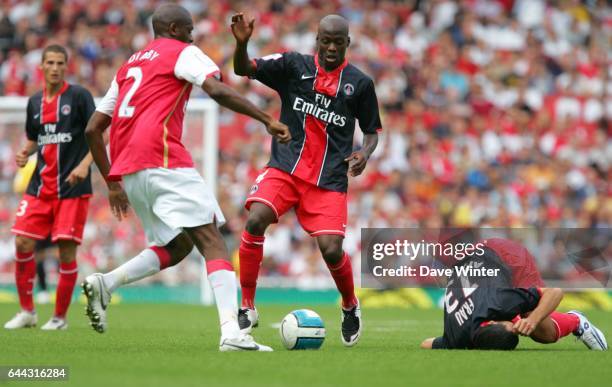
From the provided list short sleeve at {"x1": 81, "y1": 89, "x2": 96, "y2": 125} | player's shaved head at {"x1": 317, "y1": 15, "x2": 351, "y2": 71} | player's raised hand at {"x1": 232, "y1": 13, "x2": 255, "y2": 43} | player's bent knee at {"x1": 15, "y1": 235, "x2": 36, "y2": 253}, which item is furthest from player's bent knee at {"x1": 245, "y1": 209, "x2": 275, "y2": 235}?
player's bent knee at {"x1": 15, "y1": 235, "x2": 36, "y2": 253}

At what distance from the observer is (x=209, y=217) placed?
7.59 metres

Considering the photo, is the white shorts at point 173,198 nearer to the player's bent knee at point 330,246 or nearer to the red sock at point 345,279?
the player's bent knee at point 330,246

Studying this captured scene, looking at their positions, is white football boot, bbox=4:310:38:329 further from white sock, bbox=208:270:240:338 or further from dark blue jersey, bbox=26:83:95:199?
white sock, bbox=208:270:240:338

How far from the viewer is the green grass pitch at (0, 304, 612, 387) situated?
238 inches

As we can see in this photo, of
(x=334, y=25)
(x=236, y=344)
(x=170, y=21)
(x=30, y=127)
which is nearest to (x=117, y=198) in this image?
(x=170, y=21)

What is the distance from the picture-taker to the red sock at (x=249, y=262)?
8.62 m

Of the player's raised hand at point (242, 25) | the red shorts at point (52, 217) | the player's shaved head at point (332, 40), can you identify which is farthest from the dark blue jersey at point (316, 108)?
the red shorts at point (52, 217)

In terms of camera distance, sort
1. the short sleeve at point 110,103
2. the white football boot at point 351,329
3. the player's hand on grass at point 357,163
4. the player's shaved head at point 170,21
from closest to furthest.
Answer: the player's shaved head at point 170,21 < the short sleeve at point 110,103 < the player's hand on grass at point 357,163 < the white football boot at point 351,329

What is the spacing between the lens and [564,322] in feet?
27.3

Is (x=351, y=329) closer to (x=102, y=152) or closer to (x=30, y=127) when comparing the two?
(x=102, y=152)

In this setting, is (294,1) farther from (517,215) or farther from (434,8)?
(517,215)

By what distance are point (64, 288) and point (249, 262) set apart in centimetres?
300

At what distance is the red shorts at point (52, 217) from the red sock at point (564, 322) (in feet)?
15.9

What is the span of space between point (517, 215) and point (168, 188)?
1272cm
